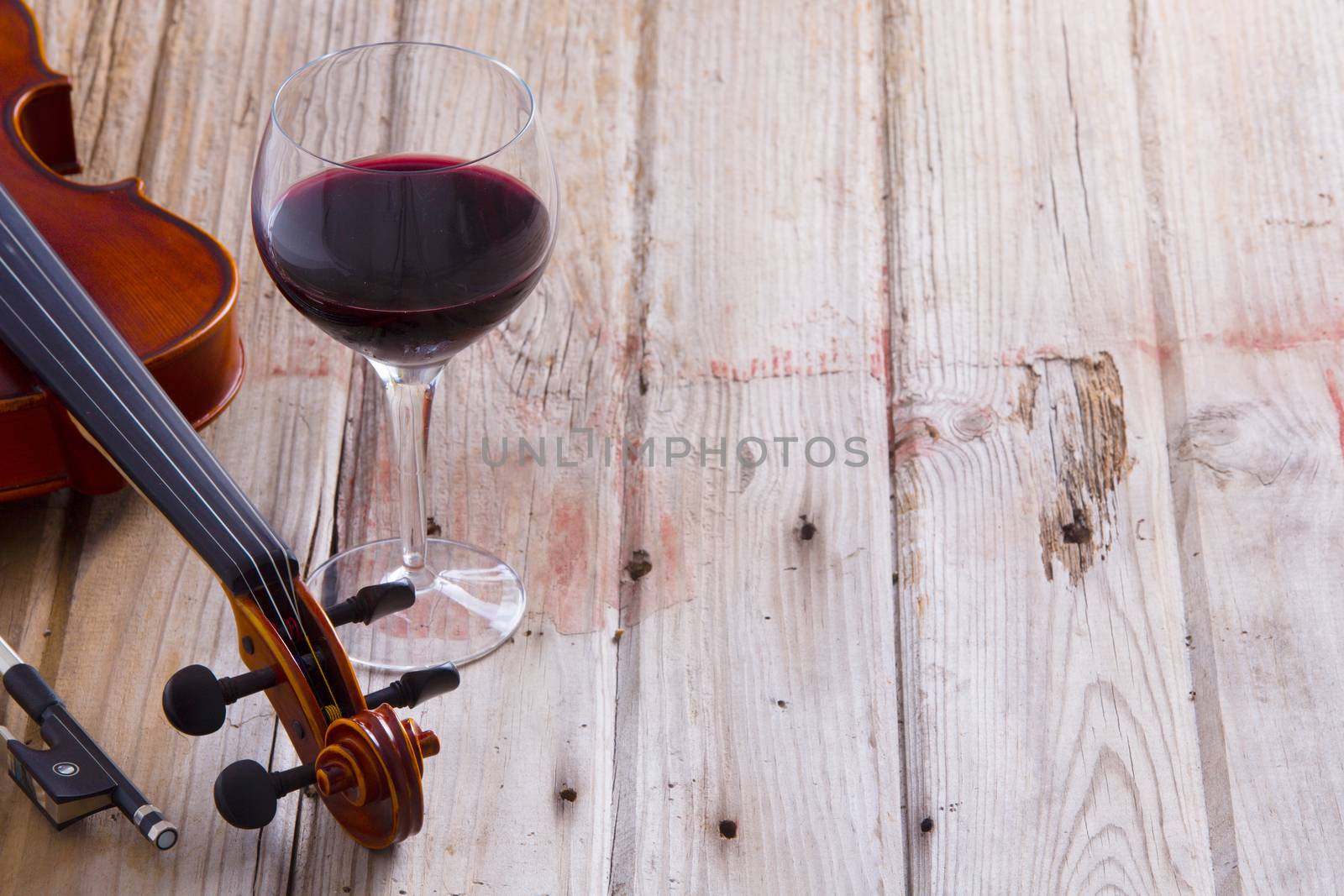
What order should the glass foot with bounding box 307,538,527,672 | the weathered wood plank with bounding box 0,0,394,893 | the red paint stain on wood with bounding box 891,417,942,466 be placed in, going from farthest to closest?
the red paint stain on wood with bounding box 891,417,942,466 < the glass foot with bounding box 307,538,527,672 < the weathered wood plank with bounding box 0,0,394,893

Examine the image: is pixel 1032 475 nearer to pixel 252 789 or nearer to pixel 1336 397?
pixel 1336 397

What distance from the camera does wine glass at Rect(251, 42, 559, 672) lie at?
74cm

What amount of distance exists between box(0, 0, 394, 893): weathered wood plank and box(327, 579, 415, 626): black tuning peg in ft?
0.44

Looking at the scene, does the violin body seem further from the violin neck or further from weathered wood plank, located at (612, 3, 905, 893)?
weathered wood plank, located at (612, 3, 905, 893)

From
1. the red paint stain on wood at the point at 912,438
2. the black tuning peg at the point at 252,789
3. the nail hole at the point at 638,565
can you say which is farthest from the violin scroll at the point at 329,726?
the red paint stain on wood at the point at 912,438

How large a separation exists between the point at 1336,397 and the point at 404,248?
74cm

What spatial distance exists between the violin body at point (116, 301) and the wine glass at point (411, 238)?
0.50 ft

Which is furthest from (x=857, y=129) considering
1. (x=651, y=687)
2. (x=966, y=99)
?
(x=651, y=687)

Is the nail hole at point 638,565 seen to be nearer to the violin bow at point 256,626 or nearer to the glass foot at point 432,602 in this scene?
the glass foot at point 432,602

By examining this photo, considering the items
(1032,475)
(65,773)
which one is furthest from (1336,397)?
(65,773)

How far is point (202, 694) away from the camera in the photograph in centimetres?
70

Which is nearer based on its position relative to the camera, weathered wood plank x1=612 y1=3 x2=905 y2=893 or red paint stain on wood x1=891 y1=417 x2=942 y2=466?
weathered wood plank x1=612 y1=3 x2=905 y2=893

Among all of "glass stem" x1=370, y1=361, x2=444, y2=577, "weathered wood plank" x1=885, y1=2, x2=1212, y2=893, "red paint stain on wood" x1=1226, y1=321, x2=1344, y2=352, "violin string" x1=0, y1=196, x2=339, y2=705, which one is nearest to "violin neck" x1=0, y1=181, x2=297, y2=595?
"violin string" x1=0, y1=196, x2=339, y2=705

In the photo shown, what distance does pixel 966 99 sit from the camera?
1353 millimetres
